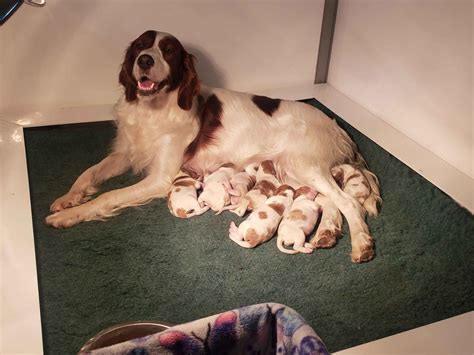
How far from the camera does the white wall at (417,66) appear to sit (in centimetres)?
234

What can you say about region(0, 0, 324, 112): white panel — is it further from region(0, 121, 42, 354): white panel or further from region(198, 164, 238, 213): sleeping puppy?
region(198, 164, 238, 213): sleeping puppy

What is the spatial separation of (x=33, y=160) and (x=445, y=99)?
196cm

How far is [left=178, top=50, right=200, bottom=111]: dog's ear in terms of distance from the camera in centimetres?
236

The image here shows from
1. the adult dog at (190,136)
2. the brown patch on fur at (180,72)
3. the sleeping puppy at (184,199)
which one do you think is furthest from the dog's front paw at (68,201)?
the brown patch on fur at (180,72)

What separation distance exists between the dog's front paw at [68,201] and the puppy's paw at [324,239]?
101 cm

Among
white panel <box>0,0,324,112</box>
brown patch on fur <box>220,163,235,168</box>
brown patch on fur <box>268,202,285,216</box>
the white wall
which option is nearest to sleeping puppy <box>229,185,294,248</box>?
brown patch on fur <box>268,202,285,216</box>

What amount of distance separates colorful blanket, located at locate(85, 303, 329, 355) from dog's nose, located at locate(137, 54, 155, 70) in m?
1.28

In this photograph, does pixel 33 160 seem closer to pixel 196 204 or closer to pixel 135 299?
pixel 196 204

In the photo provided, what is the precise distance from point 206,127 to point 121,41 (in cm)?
78

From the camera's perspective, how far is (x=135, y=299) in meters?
1.83

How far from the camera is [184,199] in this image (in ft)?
7.22

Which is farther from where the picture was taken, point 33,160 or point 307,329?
point 33,160

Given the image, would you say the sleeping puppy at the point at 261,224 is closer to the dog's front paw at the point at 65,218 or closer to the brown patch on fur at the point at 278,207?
the brown patch on fur at the point at 278,207

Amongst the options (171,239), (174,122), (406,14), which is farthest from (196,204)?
(406,14)
